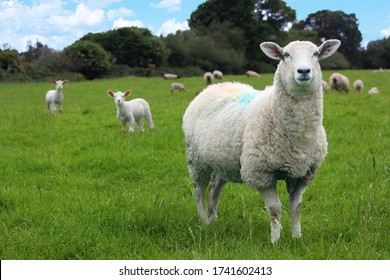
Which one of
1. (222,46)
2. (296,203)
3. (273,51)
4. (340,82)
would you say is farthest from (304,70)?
(222,46)

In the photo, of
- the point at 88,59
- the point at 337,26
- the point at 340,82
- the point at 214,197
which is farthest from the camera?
the point at 337,26

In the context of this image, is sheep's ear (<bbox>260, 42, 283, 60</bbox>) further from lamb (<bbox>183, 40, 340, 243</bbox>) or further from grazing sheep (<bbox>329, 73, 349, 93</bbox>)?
grazing sheep (<bbox>329, 73, 349, 93</bbox>)

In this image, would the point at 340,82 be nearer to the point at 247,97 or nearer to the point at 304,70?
the point at 247,97

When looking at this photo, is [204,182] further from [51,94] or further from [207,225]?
[51,94]

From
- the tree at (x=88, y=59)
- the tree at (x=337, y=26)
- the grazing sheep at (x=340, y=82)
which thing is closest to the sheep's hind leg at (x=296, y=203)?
the grazing sheep at (x=340, y=82)

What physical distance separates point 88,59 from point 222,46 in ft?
52.3

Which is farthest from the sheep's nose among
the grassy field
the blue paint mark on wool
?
the grassy field

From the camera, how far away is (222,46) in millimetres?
56156

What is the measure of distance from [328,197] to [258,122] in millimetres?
2178

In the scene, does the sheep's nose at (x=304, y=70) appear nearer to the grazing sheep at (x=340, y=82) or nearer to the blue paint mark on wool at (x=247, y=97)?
the blue paint mark on wool at (x=247, y=97)

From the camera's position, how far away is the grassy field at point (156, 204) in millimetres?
4074

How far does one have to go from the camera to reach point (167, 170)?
765 cm

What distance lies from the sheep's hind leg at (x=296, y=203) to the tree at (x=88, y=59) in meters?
46.6

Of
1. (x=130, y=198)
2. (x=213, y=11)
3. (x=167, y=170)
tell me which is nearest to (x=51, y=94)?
(x=167, y=170)
